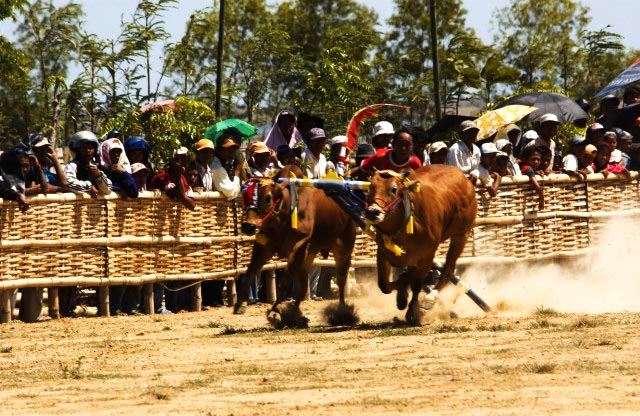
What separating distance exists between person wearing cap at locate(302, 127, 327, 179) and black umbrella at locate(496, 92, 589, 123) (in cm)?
570

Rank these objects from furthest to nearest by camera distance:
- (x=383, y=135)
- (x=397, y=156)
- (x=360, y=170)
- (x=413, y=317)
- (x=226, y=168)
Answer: (x=383, y=135) < (x=226, y=168) < (x=360, y=170) < (x=397, y=156) < (x=413, y=317)

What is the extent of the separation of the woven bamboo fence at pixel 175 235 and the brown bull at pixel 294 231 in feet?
6.38

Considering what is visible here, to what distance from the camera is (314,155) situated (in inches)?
579

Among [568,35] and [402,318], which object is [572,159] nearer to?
[402,318]

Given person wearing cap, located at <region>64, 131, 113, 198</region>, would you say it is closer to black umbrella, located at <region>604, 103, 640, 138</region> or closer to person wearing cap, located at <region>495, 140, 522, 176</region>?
person wearing cap, located at <region>495, 140, 522, 176</region>

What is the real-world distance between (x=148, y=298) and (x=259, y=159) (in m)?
2.06

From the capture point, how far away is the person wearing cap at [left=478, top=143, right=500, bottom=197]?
1611 cm

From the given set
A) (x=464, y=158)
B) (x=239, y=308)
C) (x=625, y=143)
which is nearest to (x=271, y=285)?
(x=464, y=158)

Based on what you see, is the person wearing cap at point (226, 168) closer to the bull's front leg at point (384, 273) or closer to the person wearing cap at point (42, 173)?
the person wearing cap at point (42, 173)

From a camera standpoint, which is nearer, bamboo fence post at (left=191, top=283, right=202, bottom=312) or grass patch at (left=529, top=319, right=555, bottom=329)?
grass patch at (left=529, top=319, right=555, bottom=329)

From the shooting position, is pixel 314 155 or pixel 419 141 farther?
pixel 419 141

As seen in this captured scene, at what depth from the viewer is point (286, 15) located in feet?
153

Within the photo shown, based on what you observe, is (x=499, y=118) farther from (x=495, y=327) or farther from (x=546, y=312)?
(x=495, y=327)

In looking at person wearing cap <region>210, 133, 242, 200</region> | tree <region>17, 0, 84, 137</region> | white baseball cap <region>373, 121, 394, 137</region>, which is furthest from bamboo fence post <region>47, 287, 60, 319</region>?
tree <region>17, 0, 84, 137</region>
